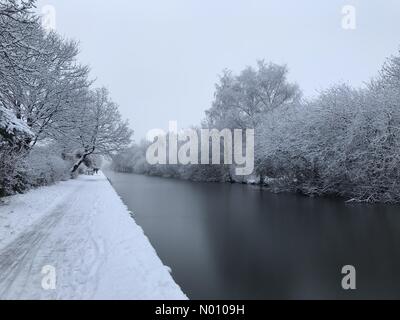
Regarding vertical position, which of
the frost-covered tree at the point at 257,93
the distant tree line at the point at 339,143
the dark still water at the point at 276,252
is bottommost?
the dark still water at the point at 276,252

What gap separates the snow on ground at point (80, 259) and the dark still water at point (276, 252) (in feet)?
2.26

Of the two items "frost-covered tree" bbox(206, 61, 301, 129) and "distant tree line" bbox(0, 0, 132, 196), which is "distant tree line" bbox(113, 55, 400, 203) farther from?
"distant tree line" bbox(0, 0, 132, 196)

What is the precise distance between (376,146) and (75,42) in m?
18.7

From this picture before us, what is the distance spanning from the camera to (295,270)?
7.19 meters

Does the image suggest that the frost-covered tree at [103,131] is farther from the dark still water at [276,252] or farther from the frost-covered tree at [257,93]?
the dark still water at [276,252]

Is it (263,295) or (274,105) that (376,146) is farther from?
(274,105)

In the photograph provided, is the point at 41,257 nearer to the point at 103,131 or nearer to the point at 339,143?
the point at 339,143

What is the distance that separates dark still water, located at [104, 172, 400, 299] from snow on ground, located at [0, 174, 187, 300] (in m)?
0.69

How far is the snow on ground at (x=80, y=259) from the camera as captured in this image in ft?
16.8

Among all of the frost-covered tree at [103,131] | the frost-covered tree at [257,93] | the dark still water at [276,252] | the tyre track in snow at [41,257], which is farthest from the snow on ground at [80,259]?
the frost-covered tree at [257,93]

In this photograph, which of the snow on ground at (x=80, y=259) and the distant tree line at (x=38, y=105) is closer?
the snow on ground at (x=80, y=259)

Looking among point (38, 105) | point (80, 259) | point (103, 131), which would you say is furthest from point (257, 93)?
point (80, 259)

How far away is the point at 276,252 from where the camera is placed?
8516 mm
